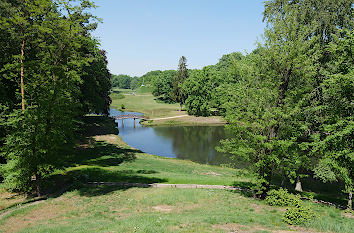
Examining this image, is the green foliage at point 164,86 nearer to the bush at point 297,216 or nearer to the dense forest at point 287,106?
the dense forest at point 287,106

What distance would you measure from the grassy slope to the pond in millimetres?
18444

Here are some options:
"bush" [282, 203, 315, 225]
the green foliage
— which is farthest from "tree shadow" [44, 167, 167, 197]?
the green foliage

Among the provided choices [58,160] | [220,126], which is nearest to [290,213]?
[58,160]

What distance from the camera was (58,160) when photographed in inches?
731

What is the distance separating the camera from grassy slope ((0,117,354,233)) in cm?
1129

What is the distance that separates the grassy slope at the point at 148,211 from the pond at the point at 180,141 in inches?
726

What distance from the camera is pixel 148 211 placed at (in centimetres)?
1499

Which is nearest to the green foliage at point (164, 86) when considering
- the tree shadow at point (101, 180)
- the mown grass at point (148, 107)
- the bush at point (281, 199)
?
the mown grass at point (148, 107)

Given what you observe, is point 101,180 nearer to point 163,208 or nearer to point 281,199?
point 163,208

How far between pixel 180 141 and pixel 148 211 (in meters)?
39.6

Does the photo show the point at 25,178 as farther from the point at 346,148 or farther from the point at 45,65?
the point at 346,148

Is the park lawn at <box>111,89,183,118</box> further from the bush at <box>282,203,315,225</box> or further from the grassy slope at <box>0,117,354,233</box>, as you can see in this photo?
the bush at <box>282,203,315,225</box>

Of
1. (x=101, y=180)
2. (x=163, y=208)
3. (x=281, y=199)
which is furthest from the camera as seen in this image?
(x=101, y=180)

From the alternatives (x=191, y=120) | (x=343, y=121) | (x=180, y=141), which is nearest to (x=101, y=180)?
(x=343, y=121)
